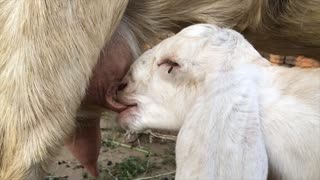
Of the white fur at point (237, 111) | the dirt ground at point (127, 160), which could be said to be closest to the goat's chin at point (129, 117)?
the white fur at point (237, 111)

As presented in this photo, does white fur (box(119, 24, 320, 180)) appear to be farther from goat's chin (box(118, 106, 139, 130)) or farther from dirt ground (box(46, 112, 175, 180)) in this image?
dirt ground (box(46, 112, 175, 180))

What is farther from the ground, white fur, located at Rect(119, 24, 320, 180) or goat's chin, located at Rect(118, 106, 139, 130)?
white fur, located at Rect(119, 24, 320, 180)

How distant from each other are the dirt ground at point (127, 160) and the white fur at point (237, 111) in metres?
1.40

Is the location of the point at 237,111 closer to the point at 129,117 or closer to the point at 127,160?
the point at 129,117

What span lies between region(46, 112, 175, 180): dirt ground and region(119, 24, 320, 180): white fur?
4.59 feet

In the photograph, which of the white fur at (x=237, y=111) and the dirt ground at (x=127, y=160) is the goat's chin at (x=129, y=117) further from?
the dirt ground at (x=127, y=160)

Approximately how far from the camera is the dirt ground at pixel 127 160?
369 cm

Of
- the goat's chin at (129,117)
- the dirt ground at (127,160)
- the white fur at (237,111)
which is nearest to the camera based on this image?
the white fur at (237,111)

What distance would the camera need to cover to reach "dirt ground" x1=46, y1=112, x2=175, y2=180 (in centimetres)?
369

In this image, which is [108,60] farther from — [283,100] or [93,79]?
[283,100]

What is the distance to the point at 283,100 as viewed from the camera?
2027 millimetres

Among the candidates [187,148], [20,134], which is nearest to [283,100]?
→ [187,148]

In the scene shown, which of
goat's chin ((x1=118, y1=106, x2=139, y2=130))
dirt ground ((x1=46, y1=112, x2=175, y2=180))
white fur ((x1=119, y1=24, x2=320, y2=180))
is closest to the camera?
white fur ((x1=119, y1=24, x2=320, y2=180))

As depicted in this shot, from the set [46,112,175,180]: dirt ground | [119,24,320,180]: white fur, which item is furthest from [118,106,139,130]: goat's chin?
A: [46,112,175,180]: dirt ground
